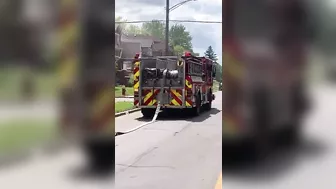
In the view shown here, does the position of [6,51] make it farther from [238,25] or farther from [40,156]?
[238,25]

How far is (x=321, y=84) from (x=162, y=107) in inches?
422

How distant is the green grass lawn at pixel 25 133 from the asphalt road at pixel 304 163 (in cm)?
55

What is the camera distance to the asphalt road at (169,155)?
4023 mm

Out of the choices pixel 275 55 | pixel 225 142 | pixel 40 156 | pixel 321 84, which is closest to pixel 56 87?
pixel 40 156

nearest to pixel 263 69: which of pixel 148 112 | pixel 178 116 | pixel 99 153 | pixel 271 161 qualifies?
pixel 271 161

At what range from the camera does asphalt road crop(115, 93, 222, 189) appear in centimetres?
402

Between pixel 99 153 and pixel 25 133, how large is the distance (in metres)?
0.25

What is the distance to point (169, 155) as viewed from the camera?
6.14 metres

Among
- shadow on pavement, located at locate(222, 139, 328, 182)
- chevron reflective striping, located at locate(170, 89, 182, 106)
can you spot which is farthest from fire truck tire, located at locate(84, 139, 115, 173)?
chevron reflective striping, located at locate(170, 89, 182, 106)

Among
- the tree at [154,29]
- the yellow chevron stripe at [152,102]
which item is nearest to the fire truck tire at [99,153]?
the yellow chevron stripe at [152,102]

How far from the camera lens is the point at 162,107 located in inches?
464

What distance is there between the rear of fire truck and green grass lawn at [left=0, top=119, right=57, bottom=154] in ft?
1.79

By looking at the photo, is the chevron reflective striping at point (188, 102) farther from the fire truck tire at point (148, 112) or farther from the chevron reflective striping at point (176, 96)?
the fire truck tire at point (148, 112)

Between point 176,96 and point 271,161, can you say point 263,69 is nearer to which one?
point 271,161
